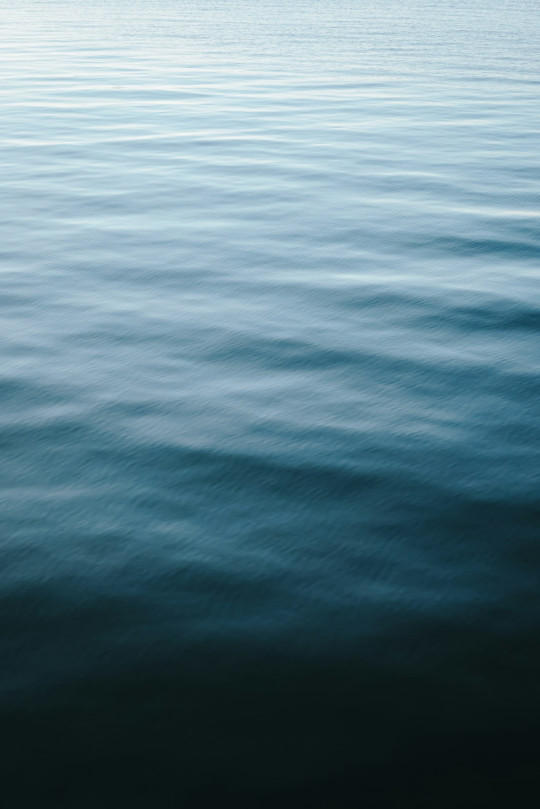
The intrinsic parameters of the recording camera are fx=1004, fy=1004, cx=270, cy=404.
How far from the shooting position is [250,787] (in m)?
2.38

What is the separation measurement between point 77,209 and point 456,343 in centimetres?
359

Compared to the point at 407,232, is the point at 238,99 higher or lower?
higher

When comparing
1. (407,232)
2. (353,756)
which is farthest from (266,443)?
(407,232)

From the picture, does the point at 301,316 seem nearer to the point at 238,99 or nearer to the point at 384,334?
the point at 384,334

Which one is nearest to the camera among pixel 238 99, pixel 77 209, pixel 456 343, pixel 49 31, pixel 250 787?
pixel 250 787

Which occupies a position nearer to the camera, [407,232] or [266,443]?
[266,443]

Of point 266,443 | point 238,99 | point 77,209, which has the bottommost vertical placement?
point 266,443

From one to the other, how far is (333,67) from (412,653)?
538 inches

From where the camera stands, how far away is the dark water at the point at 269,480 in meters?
2.51

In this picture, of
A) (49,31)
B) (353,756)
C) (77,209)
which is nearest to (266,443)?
(353,756)

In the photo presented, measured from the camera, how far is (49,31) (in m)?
20.7

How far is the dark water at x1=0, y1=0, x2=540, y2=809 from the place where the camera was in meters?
A: 2.51

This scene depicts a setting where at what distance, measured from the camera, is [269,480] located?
376cm

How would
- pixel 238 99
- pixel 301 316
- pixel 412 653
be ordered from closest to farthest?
pixel 412 653 < pixel 301 316 < pixel 238 99
